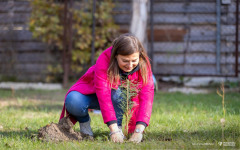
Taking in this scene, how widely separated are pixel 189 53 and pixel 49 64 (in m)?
3.64

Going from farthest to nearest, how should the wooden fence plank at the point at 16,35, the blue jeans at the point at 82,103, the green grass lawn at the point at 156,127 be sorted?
the wooden fence plank at the point at 16,35
the blue jeans at the point at 82,103
the green grass lawn at the point at 156,127

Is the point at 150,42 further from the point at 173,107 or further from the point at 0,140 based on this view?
the point at 0,140

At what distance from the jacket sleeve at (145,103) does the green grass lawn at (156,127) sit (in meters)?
0.20

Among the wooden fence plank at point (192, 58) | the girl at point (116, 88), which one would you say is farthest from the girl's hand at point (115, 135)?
the wooden fence plank at point (192, 58)

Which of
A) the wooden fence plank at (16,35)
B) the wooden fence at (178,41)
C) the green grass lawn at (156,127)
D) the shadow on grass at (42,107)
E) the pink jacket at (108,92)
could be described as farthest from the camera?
the wooden fence plank at (16,35)

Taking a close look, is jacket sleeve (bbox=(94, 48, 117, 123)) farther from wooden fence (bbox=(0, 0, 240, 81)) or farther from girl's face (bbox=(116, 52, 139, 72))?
wooden fence (bbox=(0, 0, 240, 81))

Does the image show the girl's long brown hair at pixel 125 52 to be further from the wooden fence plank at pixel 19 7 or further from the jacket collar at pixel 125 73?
the wooden fence plank at pixel 19 7

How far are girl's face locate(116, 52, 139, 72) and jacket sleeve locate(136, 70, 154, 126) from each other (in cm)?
27

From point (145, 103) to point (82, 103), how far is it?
2.06ft

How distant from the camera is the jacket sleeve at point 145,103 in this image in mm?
2961

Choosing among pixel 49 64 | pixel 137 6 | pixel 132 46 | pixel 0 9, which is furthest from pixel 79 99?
pixel 0 9

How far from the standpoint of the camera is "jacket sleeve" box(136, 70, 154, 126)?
2.96 meters

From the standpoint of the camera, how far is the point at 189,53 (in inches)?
326

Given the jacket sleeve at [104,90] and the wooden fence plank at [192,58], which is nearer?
the jacket sleeve at [104,90]
